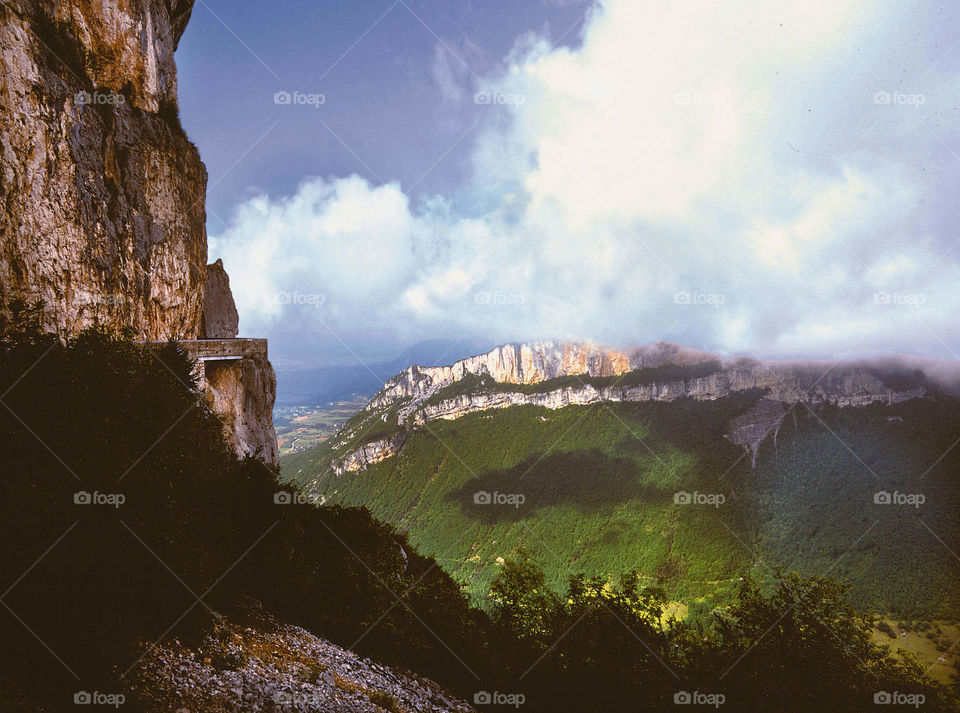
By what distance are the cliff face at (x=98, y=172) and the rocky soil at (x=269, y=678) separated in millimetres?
12250

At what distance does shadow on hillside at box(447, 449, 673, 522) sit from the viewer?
108000 millimetres

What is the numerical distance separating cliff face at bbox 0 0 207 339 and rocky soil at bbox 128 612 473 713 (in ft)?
40.2

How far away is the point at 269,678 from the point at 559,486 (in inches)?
4400

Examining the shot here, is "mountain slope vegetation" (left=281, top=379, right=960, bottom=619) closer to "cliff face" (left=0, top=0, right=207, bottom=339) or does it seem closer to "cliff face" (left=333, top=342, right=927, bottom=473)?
"cliff face" (left=333, top=342, right=927, bottom=473)

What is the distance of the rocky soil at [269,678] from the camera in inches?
292

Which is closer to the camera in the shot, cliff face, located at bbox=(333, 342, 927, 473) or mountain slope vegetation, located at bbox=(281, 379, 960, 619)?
mountain slope vegetation, located at bbox=(281, 379, 960, 619)

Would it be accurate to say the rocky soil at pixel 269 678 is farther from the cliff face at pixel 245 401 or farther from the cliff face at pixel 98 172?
the cliff face at pixel 98 172

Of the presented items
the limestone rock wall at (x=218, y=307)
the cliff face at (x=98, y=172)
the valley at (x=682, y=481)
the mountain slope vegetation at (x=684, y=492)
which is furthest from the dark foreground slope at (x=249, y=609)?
the mountain slope vegetation at (x=684, y=492)

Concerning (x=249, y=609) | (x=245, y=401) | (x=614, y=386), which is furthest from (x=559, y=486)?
(x=249, y=609)

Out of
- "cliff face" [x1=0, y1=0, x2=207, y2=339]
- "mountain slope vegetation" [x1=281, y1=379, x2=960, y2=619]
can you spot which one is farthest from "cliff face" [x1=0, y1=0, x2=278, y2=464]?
"mountain slope vegetation" [x1=281, y1=379, x2=960, y2=619]

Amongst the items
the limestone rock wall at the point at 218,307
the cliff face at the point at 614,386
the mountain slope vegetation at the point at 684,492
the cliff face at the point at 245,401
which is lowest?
the mountain slope vegetation at the point at 684,492

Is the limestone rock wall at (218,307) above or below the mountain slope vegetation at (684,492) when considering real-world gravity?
above

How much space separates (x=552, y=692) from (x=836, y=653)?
942cm

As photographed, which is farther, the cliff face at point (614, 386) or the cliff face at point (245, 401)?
the cliff face at point (614, 386)
